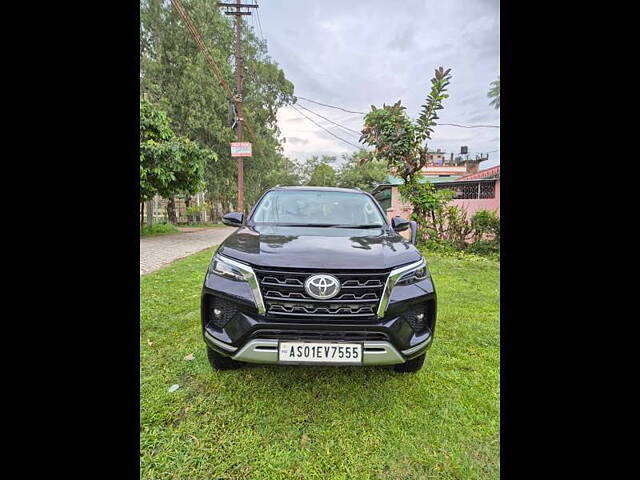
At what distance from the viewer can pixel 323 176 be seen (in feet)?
130

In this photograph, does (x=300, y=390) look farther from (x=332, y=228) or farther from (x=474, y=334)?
(x=474, y=334)

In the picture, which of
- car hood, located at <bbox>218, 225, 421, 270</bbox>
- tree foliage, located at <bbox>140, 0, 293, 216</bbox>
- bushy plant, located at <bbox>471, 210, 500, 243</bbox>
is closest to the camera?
car hood, located at <bbox>218, 225, 421, 270</bbox>

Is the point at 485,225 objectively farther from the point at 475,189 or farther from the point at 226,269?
the point at 226,269

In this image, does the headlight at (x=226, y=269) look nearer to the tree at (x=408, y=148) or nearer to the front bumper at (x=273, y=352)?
the front bumper at (x=273, y=352)

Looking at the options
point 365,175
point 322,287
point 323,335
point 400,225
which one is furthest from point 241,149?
point 365,175

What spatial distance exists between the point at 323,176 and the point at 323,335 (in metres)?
38.9

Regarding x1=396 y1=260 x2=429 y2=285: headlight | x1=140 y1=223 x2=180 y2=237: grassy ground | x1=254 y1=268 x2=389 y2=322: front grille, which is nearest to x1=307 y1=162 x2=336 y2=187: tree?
x1=140 y1=223 x2=180 y2=237: grassy ground

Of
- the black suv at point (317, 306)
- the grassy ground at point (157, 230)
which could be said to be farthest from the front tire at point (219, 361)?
the grassy ground at point (157, 230)

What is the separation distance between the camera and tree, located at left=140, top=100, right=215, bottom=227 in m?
9.42

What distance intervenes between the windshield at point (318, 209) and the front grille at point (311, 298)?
96cm

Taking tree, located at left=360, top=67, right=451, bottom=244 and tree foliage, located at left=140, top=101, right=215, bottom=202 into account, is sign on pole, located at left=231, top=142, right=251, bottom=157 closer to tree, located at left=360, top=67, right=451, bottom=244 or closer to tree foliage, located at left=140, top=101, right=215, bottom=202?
tree foliage, located at left=140, top=101, right=215, bottom=202

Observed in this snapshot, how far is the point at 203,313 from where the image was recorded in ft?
6.04

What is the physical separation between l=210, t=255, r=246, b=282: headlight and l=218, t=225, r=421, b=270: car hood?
0.06 m
